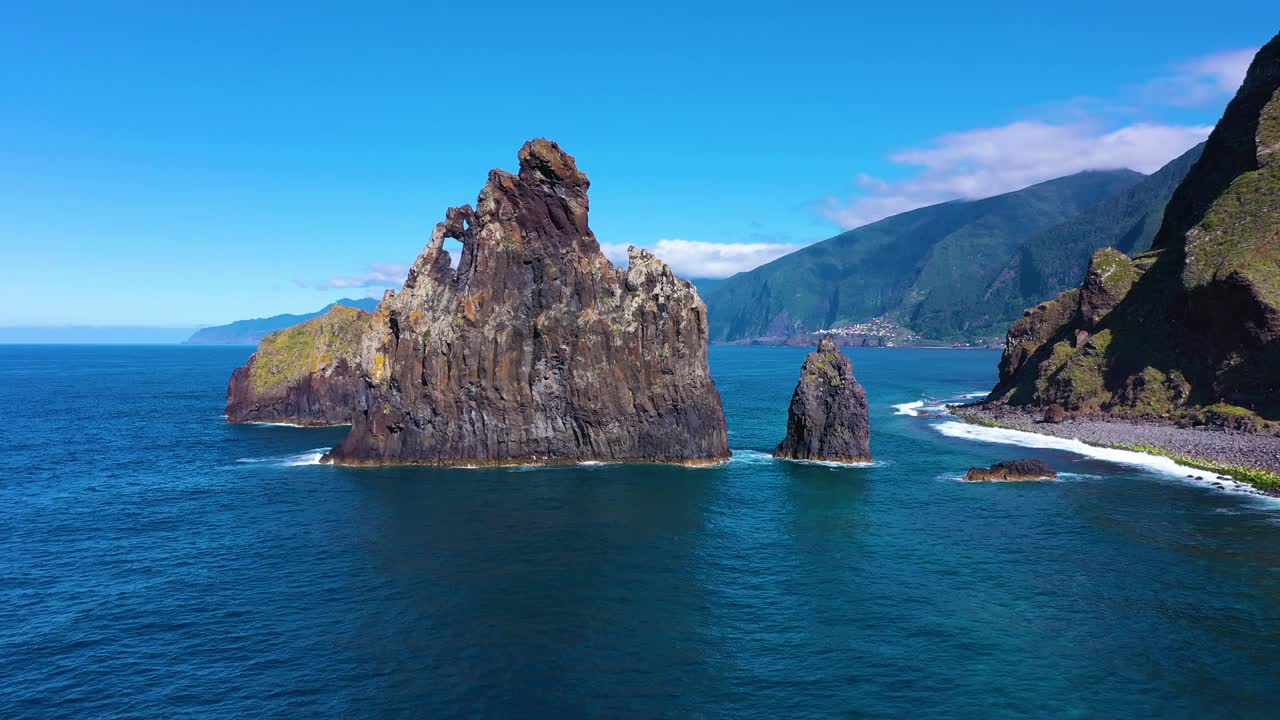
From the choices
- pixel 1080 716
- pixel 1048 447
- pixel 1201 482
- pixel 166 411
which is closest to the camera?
pixel 1080 716

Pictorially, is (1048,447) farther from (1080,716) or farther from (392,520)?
(392,520)

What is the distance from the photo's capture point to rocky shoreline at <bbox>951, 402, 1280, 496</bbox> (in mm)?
84500

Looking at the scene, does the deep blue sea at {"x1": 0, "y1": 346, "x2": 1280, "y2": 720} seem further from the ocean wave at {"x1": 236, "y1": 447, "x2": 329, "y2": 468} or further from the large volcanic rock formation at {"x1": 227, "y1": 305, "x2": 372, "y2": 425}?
the large volcanic rock formation at {"x1": 227, "y1": 305, "x2": 372, "y2": 425}

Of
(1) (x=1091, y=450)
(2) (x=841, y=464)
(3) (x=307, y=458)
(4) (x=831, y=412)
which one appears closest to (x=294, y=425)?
(3) (x=307, y=458)

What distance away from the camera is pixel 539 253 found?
93.0m

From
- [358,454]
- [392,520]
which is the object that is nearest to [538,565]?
[392,520]

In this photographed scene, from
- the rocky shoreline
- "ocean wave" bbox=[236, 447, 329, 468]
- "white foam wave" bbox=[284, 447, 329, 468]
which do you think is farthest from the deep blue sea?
the rocky shoreline

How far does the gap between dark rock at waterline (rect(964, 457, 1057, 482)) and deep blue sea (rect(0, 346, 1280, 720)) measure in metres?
2.45

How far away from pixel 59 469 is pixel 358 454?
3444cm

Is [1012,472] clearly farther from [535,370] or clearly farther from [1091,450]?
[535,370]

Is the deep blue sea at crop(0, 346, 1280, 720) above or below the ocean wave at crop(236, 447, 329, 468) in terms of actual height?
below

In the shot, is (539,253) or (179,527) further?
(539,253)

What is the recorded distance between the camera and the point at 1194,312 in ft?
363

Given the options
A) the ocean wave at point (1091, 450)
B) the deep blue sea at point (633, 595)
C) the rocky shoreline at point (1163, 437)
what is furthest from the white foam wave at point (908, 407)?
the deep blue sea at point (633, 595)
